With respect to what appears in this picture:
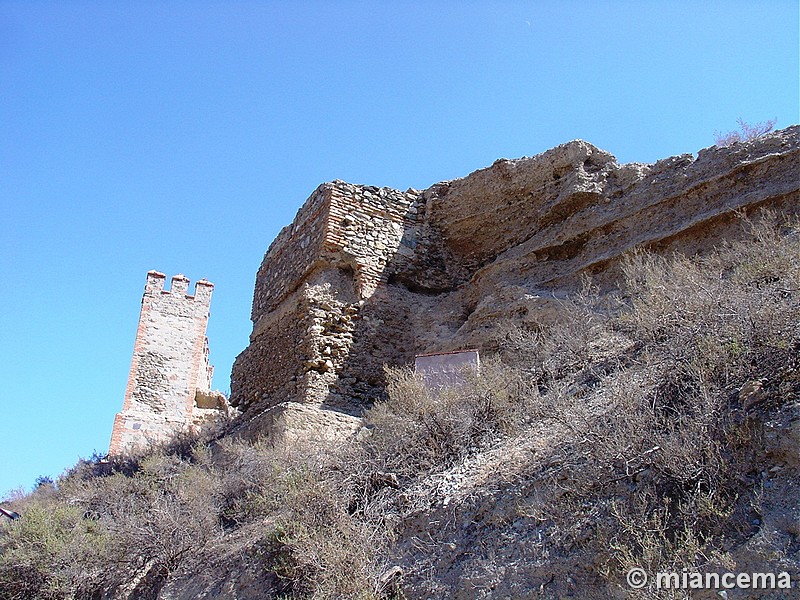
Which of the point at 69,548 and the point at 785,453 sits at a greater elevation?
the point at 785,453

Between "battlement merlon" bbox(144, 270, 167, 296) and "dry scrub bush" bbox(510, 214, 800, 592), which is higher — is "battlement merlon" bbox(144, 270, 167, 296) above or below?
above

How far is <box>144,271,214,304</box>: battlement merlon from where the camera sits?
21.5 metres

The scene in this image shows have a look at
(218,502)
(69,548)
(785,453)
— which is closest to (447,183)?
(218,502)

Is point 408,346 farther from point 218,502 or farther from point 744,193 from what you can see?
point 744,193

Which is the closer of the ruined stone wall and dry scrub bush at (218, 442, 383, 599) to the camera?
dry scrub bush at (218, 442, 383, 599)

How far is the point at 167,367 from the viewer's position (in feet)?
65.8

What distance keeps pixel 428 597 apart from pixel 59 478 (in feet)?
32.6

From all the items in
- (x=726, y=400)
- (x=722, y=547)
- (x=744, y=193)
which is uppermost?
(x=744, y=193)

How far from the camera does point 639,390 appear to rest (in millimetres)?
4883

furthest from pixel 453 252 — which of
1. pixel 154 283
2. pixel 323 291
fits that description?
pixel 154 283

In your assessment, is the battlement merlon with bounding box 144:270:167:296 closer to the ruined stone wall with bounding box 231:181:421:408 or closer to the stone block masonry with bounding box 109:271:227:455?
the stone block masonry with bounding box 109:271:227:455

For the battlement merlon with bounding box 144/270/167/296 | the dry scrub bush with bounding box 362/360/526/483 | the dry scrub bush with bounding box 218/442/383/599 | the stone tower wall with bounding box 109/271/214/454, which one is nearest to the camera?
the dry scrub bush with bounding box 218/442/383/599

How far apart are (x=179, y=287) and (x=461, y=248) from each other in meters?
13.4

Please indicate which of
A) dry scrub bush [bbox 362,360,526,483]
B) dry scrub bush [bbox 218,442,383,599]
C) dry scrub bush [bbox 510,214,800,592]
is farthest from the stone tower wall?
dry scrub bush [bbox 510,214,800,592]
